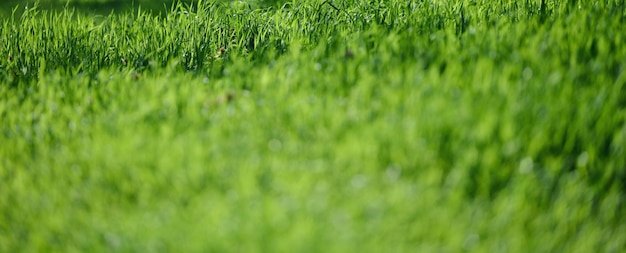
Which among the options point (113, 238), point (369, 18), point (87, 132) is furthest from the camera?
point (369, 18)

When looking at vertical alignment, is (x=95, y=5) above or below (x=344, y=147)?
below

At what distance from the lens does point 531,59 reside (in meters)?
3.22

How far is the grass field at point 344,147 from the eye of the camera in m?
2.37

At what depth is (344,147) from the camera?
2.67 meters

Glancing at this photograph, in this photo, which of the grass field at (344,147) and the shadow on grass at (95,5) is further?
the shadow on grass at (95,5)

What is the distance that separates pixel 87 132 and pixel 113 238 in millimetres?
847

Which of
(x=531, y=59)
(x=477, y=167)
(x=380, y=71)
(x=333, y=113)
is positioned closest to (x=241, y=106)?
(x=333, y=113)

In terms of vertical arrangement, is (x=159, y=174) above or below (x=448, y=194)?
below

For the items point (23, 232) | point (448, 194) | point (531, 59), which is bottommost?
point (23, 232)

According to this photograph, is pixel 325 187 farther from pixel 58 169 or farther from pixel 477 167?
pixel 58 169

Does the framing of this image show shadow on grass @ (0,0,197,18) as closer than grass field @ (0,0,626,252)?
No

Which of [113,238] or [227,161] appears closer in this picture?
[113,238]

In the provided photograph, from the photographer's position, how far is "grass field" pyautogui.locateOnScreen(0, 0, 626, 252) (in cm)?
237

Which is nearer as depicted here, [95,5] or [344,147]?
[344,147]
